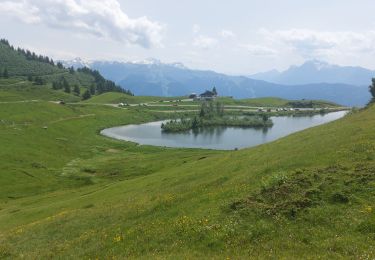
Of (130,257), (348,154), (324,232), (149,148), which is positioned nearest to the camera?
(324,232)

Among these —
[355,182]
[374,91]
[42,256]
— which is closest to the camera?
[355,182]

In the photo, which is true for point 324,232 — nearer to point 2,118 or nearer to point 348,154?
point 348,154

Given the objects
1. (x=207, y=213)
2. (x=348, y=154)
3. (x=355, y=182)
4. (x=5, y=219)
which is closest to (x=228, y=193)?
(x=207, y=213)

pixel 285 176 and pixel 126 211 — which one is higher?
pixel 285 176

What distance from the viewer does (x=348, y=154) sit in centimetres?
3362

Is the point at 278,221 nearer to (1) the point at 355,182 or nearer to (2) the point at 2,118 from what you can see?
(1) the point at 355,182

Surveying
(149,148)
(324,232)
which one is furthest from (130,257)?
(149,148)

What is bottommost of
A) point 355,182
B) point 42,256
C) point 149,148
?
point 149,148

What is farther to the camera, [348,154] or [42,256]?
[348,154]

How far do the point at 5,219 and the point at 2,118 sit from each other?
152 meters

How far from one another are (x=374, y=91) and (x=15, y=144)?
455 ft

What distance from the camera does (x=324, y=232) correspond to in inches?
859

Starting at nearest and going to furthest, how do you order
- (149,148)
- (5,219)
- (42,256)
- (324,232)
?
(324,232) < (42,256) < (5,219) < (149,148)

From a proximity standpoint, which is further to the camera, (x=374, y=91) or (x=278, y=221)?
(x=374, y=91)
